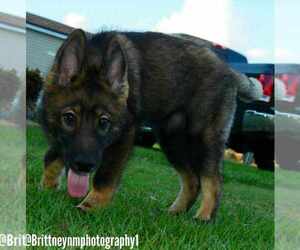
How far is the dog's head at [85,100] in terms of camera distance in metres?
3.79

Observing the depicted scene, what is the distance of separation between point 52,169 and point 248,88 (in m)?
1.27

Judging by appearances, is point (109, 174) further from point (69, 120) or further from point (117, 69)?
point (117, 69)

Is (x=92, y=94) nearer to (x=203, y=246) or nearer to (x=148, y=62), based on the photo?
(x=148, y=62)

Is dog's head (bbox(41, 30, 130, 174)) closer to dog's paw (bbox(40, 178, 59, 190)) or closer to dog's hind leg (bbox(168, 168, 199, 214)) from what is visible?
dog's paw (bbox(40, 178, 59, 190))

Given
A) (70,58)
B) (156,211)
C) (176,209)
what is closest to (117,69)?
(70,58)

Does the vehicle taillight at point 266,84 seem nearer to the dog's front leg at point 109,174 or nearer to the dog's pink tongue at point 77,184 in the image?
the dog's front leg at point 109,174

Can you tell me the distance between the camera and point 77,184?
4039 mm

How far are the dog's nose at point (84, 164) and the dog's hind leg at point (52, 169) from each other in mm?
409

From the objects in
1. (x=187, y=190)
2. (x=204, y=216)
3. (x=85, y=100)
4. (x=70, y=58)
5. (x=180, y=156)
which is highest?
(x=70, y=58)

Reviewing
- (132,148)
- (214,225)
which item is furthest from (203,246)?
(132,148)

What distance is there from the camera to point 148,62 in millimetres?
4398

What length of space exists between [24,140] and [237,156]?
4.29 ft

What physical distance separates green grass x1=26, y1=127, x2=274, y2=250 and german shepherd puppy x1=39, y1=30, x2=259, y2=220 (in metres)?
0.08

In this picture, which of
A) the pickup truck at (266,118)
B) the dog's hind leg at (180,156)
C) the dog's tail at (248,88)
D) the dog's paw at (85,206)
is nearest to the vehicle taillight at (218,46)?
the pickup truck at (266,118)
